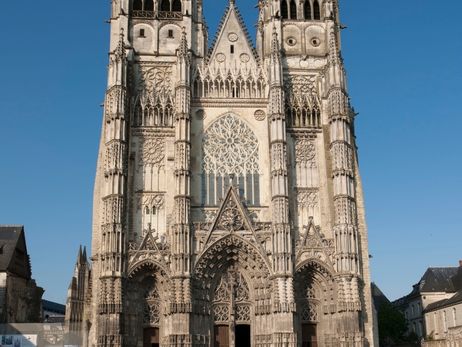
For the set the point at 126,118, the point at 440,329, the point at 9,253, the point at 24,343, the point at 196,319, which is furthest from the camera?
the point at 440,329

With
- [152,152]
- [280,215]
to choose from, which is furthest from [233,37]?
[280,215]

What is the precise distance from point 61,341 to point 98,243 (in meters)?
5.79

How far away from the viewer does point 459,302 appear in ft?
139

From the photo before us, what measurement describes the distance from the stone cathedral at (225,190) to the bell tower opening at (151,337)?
78mm

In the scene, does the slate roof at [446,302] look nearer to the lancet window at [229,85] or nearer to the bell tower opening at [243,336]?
the bell tower opening at [243,336]

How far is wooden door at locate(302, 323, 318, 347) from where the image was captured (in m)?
35.0

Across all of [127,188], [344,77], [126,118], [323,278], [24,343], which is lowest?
[24,343]

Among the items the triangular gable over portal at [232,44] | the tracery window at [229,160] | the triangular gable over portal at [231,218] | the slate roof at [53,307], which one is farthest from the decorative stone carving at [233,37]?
the slate roof at [53,307]

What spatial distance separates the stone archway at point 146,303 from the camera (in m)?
34.0

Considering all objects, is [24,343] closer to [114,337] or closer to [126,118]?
[114,337]

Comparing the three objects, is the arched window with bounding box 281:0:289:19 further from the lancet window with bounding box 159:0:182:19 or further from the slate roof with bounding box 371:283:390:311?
the slate roof with bounding box 371:283:390:311

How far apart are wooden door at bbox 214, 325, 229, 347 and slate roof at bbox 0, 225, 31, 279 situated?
14628mm

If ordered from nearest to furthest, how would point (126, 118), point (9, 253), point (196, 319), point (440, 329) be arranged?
point (196, 319)
point (126, 118)
point (9, 253)
point (440, 329)

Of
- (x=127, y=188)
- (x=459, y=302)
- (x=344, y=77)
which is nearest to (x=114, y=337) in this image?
(x=127, y=188)
